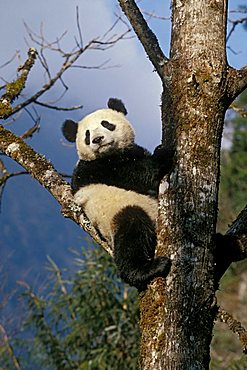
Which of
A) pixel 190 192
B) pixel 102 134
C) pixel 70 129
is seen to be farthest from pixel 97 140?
pixel 190 192

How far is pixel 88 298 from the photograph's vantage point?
21.8 feet

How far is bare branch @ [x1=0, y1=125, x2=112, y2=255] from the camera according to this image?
9.07ft

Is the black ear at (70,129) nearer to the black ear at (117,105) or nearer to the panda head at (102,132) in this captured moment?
the panda head at (102,132)

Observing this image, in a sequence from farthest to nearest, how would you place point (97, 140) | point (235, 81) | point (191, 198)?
point (97, 140)
point (235, 81)
point (191, 198)

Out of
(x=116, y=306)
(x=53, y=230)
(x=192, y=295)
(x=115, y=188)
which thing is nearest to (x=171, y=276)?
(x=192, y=295)

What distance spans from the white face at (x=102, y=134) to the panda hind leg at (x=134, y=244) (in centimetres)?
53

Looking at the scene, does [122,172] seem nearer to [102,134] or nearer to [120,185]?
[120,185]

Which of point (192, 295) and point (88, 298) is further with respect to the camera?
point (88, 298)

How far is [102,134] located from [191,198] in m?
1.32

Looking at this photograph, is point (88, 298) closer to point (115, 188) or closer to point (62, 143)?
point (62, 143)

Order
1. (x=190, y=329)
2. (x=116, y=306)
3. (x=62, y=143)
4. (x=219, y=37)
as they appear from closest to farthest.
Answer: (x=190, y=329) → (x=219, y=37) → (x=62, y=143) → (x=116, y=306)

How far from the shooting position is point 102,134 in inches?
133

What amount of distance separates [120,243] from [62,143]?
6.31ft

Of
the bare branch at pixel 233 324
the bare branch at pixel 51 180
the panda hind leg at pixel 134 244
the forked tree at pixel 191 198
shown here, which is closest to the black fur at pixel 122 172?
the panda hind leg at pixel 134 244
